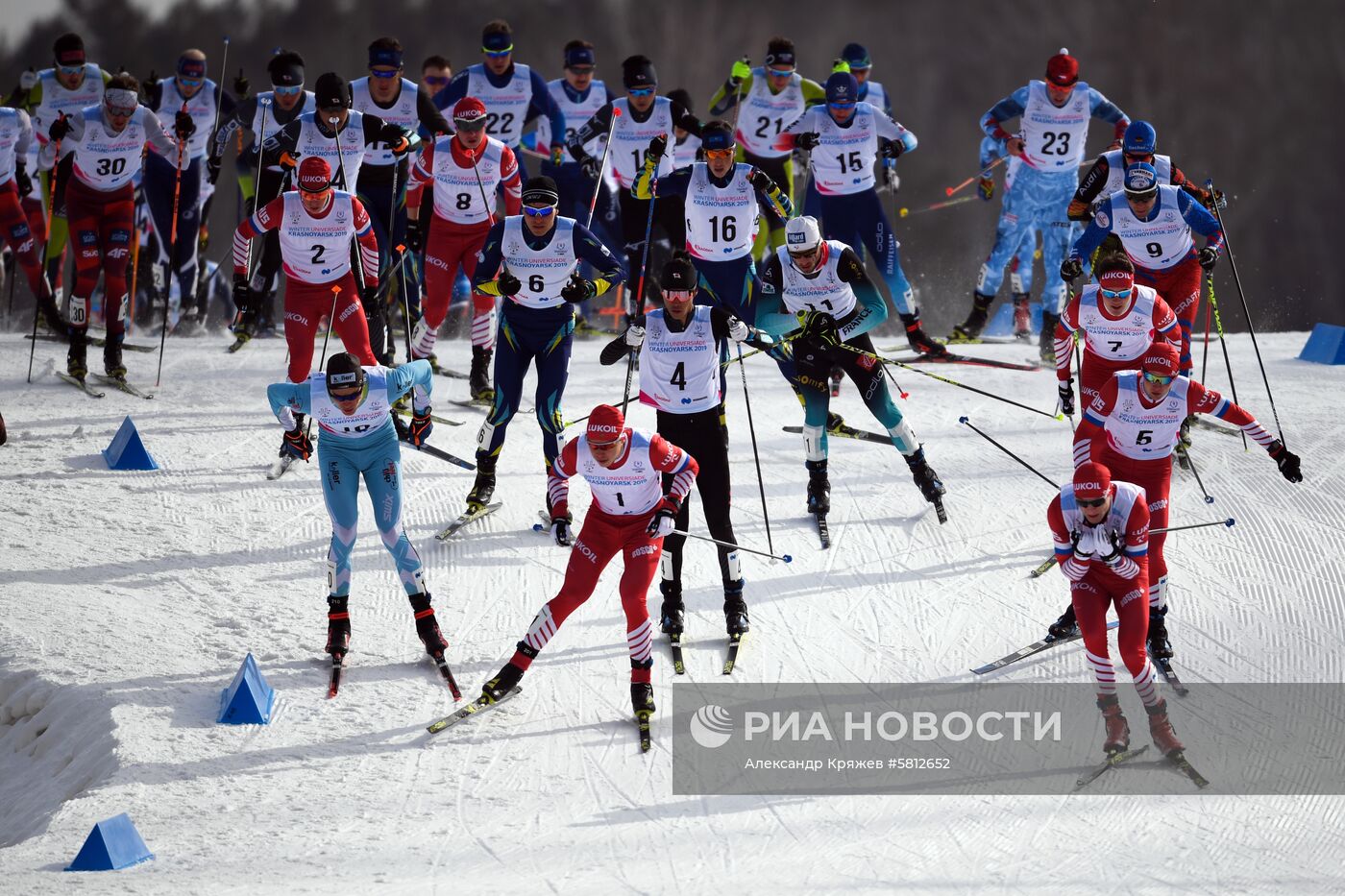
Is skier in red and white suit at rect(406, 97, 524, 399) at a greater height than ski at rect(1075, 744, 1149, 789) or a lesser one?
greater

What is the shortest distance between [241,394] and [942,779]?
21.5 ft

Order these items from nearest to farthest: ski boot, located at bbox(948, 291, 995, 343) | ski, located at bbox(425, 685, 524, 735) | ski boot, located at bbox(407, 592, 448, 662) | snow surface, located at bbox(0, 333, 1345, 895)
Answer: snow surface, located at bbox(0, 333, 1345, 895) < ski, located at bbox(425, 685, 524, 735) < ski boot, located at bbox(407, 592, 448, 662) < ski boot, located at bbox(948, 291, 995, 343)

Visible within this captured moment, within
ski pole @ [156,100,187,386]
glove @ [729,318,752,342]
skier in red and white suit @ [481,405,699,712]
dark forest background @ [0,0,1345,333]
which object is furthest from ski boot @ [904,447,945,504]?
dark forest background @ [0,0,1345,333]

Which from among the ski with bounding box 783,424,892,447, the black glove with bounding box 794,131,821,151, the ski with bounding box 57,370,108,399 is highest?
the black glove with bounding box 794,131,821,151

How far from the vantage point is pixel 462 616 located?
8266 mm

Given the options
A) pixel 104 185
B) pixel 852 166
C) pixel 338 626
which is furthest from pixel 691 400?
pixel 104 185

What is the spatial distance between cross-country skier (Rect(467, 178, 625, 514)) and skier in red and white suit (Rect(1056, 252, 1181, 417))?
8.53ft

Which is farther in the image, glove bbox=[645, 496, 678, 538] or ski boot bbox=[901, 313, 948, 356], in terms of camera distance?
ski boot bbox=[901, 313, 948, 356]

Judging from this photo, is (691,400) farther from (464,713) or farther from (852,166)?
(852,166)

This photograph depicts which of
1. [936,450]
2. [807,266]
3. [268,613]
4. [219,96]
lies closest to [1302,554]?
[936,450]

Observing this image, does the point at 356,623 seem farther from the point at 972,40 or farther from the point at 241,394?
the point at 972,40

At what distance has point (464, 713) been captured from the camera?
282 inches

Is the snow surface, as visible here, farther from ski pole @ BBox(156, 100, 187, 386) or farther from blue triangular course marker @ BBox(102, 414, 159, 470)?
ski pole @ BBox(156, 100, 187, 386)

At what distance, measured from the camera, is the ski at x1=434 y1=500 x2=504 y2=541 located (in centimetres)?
914
